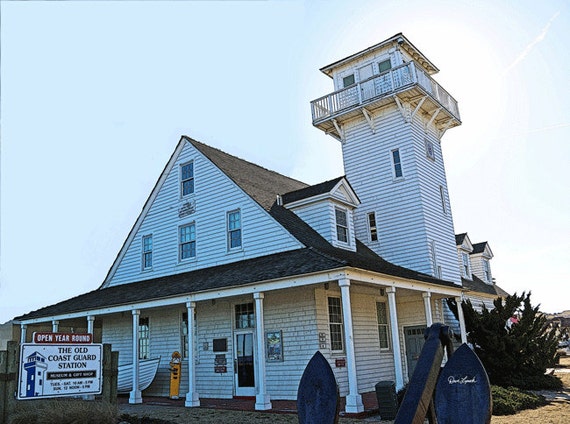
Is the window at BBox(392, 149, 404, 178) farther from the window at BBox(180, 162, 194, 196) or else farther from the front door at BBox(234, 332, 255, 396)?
the front door at BBox(234, 332, 255, 396)

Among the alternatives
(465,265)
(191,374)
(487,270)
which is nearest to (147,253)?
(191,374)

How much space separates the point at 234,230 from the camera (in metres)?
17.8

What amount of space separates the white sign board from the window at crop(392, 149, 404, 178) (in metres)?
13.6

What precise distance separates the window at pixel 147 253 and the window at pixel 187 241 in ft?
6.38

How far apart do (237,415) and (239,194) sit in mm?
7883

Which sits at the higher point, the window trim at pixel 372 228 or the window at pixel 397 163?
the window at pixel 397 163

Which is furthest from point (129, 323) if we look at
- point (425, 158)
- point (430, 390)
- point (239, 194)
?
point (430, 390)

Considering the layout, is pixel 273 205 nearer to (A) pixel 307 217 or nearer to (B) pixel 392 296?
(A) pixel 307 217

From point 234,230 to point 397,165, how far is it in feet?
23.6

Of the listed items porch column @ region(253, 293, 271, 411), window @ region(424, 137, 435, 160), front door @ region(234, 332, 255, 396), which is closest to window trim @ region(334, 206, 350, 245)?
front door @ region(234, 332, 255, 396)

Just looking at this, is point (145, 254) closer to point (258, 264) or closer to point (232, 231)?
point (232, 231)

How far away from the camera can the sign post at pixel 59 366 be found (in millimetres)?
9023

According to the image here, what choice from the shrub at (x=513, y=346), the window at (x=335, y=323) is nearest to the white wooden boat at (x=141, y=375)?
the window at (x=335, y=323)

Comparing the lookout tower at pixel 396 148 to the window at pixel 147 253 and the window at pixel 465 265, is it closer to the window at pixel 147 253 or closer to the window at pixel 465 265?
the window at pixel 465 265
